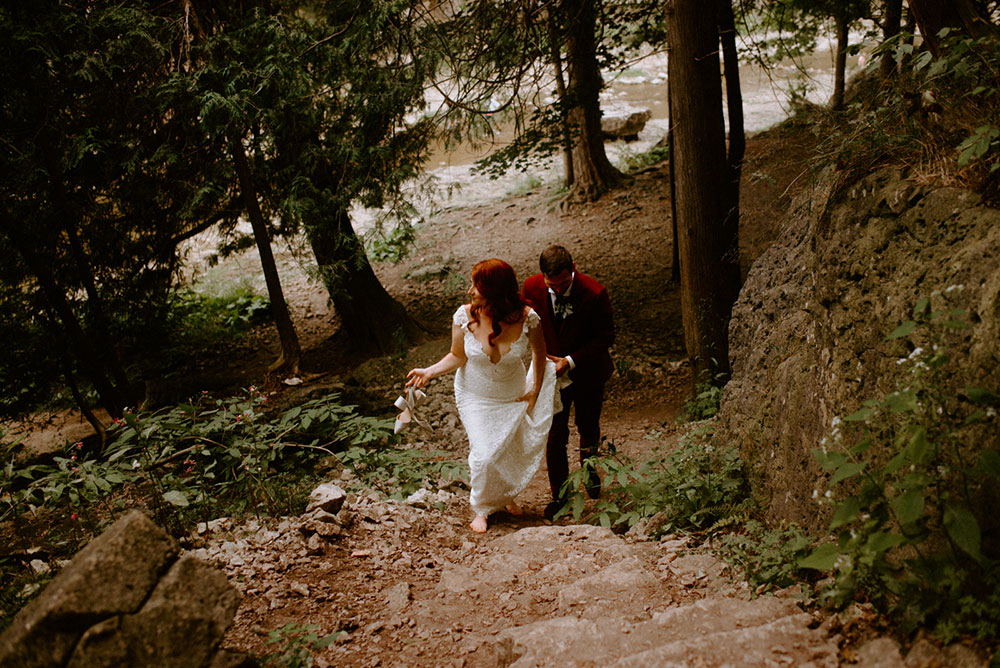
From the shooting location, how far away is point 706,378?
6.07m

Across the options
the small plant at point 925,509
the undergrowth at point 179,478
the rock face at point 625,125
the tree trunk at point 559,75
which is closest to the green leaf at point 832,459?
the small plant at point 925,509

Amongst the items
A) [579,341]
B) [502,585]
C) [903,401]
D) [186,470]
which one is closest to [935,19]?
[903,401]

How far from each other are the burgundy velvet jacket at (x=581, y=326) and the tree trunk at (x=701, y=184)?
1476 mm

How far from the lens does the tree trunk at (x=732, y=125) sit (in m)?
5.77

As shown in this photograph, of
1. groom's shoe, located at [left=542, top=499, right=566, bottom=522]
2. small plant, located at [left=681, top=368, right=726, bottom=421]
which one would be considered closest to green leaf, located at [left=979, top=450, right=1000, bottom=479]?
groom's shoe, located at [left=542, top=499, right=566, bottom=522]

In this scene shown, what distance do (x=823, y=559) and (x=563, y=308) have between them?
107 inches

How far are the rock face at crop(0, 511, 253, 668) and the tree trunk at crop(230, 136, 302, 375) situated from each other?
7.14 meters

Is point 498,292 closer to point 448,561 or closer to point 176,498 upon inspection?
point 448,561

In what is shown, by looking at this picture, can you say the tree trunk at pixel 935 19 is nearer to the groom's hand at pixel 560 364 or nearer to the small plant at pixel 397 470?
the groom's hand at pixel 560 364

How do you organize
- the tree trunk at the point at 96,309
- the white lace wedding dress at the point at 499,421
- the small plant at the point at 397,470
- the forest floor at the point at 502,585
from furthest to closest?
the tree trunk at the point at 96,309 < the small plant at the point at 397,470 < the white lace wedding dress at the point at 499,421 < the forest floor at the point at 502,585

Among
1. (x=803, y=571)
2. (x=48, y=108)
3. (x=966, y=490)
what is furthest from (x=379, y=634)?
(x=48, y=108)

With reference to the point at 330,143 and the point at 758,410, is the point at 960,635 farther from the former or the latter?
the point at 330,143

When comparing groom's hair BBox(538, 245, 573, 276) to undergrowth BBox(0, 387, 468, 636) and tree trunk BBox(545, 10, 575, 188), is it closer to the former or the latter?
undergrowth BBox(0, 387, 468, 636)

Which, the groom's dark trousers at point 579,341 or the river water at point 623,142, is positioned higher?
the river water at point 623,142
